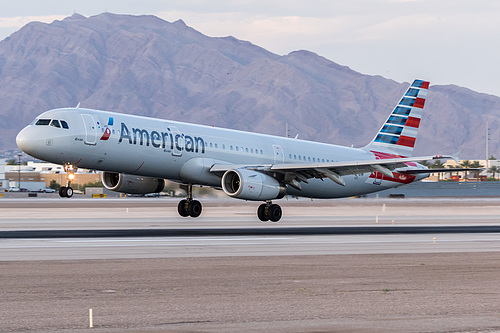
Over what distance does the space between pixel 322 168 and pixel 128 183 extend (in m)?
11.0

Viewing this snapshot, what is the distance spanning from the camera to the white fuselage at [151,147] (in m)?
38.7

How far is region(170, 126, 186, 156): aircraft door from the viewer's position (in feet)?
138

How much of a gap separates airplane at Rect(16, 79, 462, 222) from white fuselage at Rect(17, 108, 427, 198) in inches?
1.9

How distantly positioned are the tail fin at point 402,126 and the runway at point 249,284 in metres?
22.8

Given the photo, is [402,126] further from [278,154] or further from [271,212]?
[271,212]

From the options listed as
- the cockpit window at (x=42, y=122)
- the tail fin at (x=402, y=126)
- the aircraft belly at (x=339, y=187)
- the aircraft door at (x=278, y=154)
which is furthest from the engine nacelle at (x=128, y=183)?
the tail fin at (x=402, y=126)

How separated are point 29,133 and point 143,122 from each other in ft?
19.3

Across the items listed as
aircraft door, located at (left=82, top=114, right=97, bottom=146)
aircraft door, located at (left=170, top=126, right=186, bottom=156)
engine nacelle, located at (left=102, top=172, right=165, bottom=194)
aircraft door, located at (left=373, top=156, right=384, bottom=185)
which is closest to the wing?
aircraft door, located at (left=170, top=126, right=186, bottom=156)

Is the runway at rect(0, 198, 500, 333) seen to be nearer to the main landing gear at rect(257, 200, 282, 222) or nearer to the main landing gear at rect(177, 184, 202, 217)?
the main landing gear at rect(257, 200, 282, 222)

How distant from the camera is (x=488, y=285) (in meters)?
18.9

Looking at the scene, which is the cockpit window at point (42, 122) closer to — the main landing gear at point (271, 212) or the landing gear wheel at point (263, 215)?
the main landing gear at point (271, 212)

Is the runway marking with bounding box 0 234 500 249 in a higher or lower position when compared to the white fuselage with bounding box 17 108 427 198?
lower

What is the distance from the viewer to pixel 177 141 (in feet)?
139

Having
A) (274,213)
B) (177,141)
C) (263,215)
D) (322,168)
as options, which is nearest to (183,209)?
(263,215)
